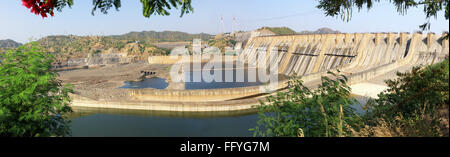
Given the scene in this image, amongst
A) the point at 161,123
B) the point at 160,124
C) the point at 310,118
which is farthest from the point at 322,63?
the point at 310,118

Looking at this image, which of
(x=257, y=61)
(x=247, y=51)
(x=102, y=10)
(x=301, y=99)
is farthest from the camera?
(x=247, y=51)

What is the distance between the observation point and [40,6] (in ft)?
7.77

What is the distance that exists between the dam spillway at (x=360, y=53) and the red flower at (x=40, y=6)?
25721mm

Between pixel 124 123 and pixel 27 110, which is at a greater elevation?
pixel 27 110

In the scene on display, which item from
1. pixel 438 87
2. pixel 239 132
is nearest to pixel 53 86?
pixel 438 87

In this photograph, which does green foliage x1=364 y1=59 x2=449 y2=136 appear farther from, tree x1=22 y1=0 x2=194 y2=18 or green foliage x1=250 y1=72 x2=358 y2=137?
tree x1=22 y1=0 x2=194 y2=18

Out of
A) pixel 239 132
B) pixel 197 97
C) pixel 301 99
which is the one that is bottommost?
pixel 239 132

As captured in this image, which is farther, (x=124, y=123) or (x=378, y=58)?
(x=378, y=58)

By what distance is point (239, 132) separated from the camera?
55.3ft

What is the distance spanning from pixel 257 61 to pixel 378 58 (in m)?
25.9

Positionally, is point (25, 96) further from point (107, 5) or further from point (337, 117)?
point (337, 117)
